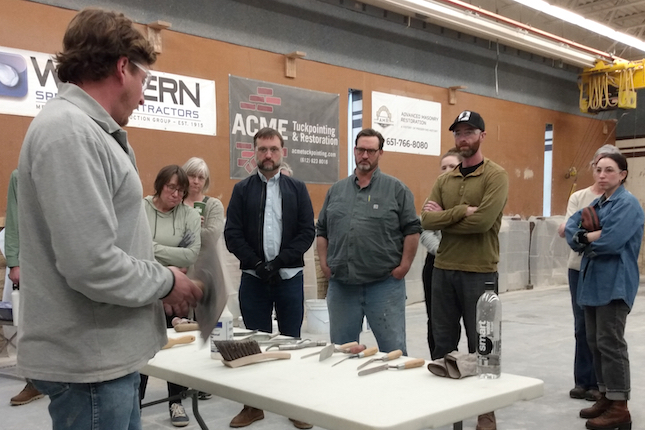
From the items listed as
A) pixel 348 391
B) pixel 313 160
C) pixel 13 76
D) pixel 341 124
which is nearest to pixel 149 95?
pixel 13 76

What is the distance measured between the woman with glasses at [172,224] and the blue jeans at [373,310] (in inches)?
35.6

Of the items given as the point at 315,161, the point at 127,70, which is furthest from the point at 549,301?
the point at 127,70

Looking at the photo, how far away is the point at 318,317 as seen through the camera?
6.29 meters

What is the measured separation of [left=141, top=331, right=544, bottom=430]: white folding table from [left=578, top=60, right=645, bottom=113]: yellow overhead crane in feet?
35.2

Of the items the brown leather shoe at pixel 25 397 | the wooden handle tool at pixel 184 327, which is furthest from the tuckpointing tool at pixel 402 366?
the brown leather shoe at pixel 25 397

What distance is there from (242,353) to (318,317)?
4.18m

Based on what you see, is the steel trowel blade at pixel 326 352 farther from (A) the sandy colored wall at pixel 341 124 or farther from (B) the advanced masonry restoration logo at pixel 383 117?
(B) the advanced masonry restoration logo at pixel 383 117

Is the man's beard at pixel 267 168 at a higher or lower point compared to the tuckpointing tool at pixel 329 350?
higher

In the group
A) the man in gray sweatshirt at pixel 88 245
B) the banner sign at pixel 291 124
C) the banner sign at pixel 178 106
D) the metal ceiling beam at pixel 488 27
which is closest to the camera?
the man in gray sweatshirt at pixel 88 245

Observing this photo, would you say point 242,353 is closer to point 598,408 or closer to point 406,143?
point 598,408

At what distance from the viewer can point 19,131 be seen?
526 cm

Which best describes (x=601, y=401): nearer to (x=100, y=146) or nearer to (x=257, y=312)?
(x=257, y=312)

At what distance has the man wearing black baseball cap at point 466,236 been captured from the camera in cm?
340

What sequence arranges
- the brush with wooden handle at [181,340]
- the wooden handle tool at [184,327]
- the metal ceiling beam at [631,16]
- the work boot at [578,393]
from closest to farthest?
the brush with wooden handle at [181,340] → the wooden handle tool at [184,327] → the work boot at [578,393] → the metal ceiling beam at [631,16]
